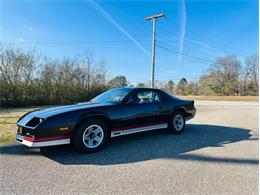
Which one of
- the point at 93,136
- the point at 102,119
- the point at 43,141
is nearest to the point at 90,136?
the point at 93,136

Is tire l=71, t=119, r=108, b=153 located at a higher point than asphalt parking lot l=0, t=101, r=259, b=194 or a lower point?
higher

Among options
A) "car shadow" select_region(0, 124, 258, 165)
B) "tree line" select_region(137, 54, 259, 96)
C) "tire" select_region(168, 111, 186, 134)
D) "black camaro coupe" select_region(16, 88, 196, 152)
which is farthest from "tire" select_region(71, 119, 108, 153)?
"tree line" select_region(137, 54, 259, 96)

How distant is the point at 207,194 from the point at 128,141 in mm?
2586

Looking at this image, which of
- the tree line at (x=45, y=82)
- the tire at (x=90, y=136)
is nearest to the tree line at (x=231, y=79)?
the tree line at (x=45, y=82)

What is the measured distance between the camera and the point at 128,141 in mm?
4758

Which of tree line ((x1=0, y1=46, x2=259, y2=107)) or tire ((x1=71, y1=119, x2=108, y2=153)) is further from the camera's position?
tree line ((x1=0, y1=46, x2=259, y2=107))

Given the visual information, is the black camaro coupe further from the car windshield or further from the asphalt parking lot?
the asphalt parking lot

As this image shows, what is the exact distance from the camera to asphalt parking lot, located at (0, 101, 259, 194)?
2.53 meters

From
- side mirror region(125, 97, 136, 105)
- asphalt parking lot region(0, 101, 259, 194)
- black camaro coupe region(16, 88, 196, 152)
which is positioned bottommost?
asphalt parking lot region(0, 101, 259, 194)

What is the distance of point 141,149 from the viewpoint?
412cm

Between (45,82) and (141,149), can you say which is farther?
(45,82)

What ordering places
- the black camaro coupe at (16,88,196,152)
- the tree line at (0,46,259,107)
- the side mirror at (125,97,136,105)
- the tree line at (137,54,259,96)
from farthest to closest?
1. the tree line at (137,54,259,96)
2. the tree line at (0,46,259,107)
3. the side mirror at (125,97,136,105)
4. the black camaro coupe at (16,88,196,152)

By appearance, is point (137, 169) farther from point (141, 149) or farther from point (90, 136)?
Answer: point (90, 136)

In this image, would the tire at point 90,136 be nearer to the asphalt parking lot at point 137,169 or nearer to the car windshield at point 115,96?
the asphalt parking lot at point 137,169
